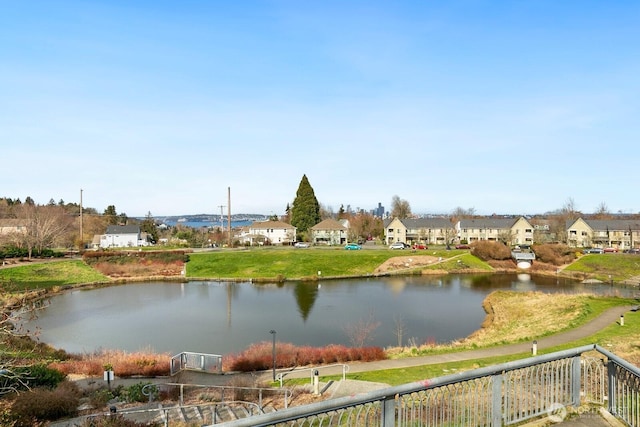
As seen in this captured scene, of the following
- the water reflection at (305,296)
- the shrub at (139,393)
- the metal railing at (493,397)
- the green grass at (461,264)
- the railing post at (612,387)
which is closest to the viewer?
the metal railing at (493,397)

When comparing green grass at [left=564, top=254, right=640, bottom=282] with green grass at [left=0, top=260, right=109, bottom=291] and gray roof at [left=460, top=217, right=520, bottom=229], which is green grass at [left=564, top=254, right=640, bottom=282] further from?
green grass at [left=0, top=260, right=109, bottom=291]

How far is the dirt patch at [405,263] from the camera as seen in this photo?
60.0 metres

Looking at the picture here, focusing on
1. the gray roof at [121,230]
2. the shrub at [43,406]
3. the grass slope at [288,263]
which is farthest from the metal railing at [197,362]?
the gray roof at [121,230]

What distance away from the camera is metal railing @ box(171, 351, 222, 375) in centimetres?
2034

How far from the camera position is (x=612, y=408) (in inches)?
255

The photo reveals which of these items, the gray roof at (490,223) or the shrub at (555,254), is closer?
the shrub at (555,254)

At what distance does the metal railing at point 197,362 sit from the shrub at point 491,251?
53204 mm

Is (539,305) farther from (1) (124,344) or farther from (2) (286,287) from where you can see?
(1) (124,344)

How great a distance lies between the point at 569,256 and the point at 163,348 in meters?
59.4

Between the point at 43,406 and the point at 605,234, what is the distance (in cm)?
9758

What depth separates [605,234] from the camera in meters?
84.8

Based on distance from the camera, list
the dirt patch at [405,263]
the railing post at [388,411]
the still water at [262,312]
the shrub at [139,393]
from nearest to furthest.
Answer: the railing post at [388,411] < the shrub at [139,393] < the still water at [262,312] < the dirt patch at [405,263]

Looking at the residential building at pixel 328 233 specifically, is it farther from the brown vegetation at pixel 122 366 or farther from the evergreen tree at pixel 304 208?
the brown vegetation at pixel 122 366


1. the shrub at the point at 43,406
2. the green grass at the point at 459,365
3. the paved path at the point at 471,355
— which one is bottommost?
the paved path at the point at 471,355
